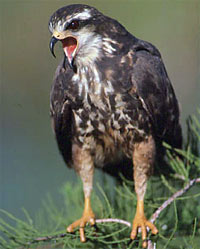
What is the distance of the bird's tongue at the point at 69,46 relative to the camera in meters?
1.38

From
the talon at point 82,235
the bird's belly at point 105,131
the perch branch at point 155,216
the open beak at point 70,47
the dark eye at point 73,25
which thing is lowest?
the talon at point 82,235

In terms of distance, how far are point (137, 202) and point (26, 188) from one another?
0.49 metres

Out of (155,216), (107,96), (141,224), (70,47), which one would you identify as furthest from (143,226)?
(70,47)

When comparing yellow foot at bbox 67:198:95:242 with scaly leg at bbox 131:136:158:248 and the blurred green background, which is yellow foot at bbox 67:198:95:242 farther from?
the blurred green background

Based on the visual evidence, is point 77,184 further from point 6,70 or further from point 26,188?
point 6,70

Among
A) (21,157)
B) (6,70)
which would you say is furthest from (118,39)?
(21,157)

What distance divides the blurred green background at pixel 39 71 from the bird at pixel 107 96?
0.24 ft

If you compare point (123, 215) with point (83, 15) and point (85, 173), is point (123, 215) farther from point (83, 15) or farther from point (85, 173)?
point (83, 15)

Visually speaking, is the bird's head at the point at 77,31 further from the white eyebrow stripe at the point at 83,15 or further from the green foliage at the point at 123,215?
the green foliage at the point at 123,215

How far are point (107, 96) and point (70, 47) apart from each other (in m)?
0.18

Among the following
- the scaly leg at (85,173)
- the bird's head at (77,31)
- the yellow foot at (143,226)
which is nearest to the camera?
the bird's head at (77,31)

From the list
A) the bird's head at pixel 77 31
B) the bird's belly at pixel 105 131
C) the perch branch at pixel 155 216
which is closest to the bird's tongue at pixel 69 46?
the bird's head at pixel 77 31

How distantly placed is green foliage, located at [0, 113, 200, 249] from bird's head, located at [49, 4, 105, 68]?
390 millimetres

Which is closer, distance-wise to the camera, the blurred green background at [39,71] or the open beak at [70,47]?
the open beak at [70,47]
